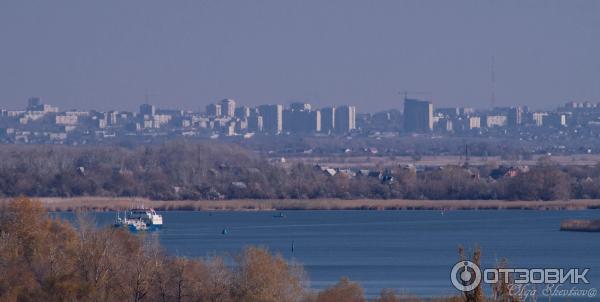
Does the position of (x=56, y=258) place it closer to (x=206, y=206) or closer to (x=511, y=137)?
(x=206, y=206)

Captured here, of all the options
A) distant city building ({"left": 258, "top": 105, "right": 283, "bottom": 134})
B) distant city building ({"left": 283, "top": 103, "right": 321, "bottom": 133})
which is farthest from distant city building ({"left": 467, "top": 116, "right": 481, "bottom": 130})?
distant city building ({"left": 258, "top": 105, "right": 283, "bottom": 134})

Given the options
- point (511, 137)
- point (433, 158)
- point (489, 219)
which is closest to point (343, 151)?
point (433, 158)

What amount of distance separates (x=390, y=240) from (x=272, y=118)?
470 ft

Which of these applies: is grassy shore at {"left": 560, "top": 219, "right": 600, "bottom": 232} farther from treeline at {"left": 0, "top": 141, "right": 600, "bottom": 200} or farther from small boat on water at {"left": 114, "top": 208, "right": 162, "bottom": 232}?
treeline at {"left": 0, "top": 141, "right": 600, "bottom": 200}

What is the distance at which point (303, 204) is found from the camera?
2537 inches

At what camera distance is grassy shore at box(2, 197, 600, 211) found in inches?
2340

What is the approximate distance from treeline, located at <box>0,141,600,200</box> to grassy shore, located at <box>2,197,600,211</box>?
46.1 inches

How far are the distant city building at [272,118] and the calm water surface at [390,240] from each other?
119578 millimetres

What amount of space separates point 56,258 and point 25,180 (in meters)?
47.7

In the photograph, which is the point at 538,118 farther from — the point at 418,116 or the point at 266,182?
the point at 266,182

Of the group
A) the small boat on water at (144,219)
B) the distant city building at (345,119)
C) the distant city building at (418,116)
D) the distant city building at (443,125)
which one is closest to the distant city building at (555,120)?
the distant city building at (443,125)

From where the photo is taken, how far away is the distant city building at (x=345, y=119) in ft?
606

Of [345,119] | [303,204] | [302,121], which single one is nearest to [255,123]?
[302,121]

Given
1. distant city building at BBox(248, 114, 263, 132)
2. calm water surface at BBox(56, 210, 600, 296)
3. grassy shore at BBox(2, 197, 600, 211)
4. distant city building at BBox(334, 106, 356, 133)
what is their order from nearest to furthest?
1. calm water surface at BBox(56, 210, 600, 296)
2. grassy shore at BBox(2, 197, 600, 211)
3. distant city building at BBox(248, 114, 263, 132)
4. distant city building at BBox(334, 106, 356, 133)
